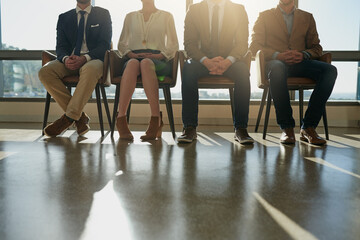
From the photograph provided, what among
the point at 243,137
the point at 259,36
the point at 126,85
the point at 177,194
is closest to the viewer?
the point at 177,194

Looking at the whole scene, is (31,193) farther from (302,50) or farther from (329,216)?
(302,50)

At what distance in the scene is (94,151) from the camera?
5.81 ft

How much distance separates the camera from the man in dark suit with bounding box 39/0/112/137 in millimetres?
2287

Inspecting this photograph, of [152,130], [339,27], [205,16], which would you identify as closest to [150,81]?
[152,130]

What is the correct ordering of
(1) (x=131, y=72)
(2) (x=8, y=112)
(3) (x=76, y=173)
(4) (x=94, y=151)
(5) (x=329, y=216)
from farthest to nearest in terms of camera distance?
(2) (x=8, y=112) → (1) (x=131, y=72) → (4) (x=94, y=151) → (3) (x=76, y=173) → (5) (x=329, y=216)

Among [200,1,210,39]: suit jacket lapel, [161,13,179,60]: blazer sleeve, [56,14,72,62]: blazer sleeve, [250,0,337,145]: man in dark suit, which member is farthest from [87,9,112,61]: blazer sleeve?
[250,0,337,145]: man in dark suit

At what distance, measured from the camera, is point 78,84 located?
2.30 metres

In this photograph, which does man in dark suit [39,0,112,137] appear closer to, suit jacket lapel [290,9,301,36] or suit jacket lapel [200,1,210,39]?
suit jacket lapel [200,1,210,39]

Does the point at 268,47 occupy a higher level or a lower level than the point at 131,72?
higher

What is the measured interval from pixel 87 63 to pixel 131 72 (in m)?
0.39

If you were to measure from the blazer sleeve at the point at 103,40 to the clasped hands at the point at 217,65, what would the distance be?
897 millimetres

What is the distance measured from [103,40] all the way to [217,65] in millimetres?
1029

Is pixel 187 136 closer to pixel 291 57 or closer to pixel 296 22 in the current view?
pixel 291 57

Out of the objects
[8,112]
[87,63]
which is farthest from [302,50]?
[8,112]
